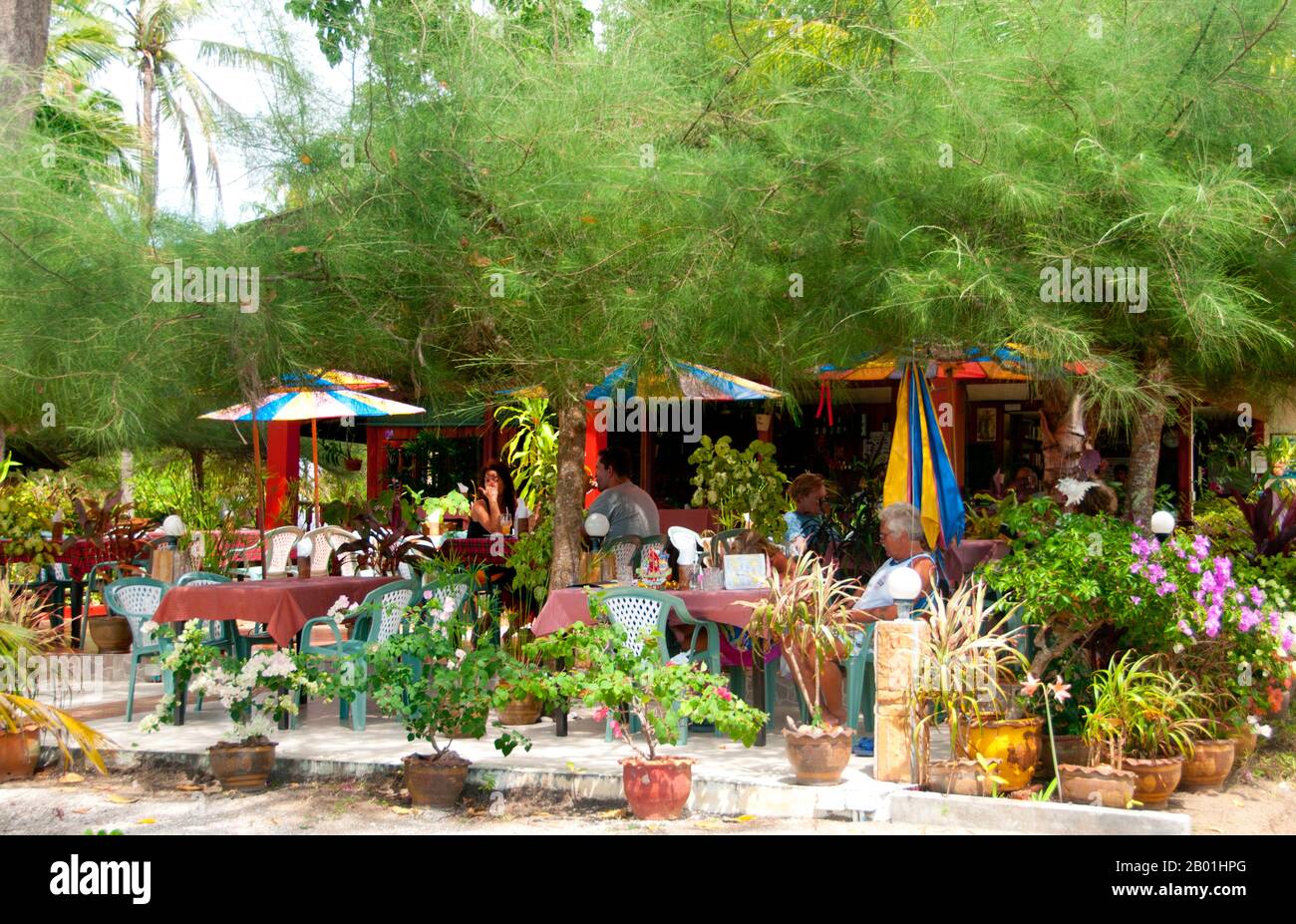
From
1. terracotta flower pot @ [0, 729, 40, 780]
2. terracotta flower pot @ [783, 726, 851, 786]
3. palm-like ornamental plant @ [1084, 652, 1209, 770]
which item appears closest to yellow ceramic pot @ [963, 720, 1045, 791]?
palm-like ornamental plant @ [1084, 652, 1209, 770]

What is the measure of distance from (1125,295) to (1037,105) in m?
0.93

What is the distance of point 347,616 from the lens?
6.63 meters

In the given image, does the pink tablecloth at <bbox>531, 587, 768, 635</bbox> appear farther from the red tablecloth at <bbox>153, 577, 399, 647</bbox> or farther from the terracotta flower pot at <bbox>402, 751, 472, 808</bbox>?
the red tablecloth at <bbox>153, 577, 399, 647</bbox>

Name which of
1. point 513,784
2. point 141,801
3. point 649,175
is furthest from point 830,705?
point 141,801

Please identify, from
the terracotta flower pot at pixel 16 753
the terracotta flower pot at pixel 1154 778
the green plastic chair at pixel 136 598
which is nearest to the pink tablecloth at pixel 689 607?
the terracotta flower pot at pixel 1154 778

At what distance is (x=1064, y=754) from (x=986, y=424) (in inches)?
350

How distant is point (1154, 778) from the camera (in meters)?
4.94

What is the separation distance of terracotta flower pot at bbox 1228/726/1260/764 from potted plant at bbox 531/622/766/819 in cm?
211

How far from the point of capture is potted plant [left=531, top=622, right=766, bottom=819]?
4.93 meters

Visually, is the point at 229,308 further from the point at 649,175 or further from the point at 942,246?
the point at 942,246

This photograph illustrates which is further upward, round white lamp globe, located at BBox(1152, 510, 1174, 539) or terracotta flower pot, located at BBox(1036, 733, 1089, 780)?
round white lamp globe, located at BBox(1152, 510, 1174, 539)

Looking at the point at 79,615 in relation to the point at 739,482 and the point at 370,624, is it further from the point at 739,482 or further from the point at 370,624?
the point at 739,482

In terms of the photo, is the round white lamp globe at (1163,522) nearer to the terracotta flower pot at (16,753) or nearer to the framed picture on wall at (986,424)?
the terracotta flower pot at (16,753)

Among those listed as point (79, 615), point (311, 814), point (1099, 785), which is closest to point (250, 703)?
point (311, 814)
